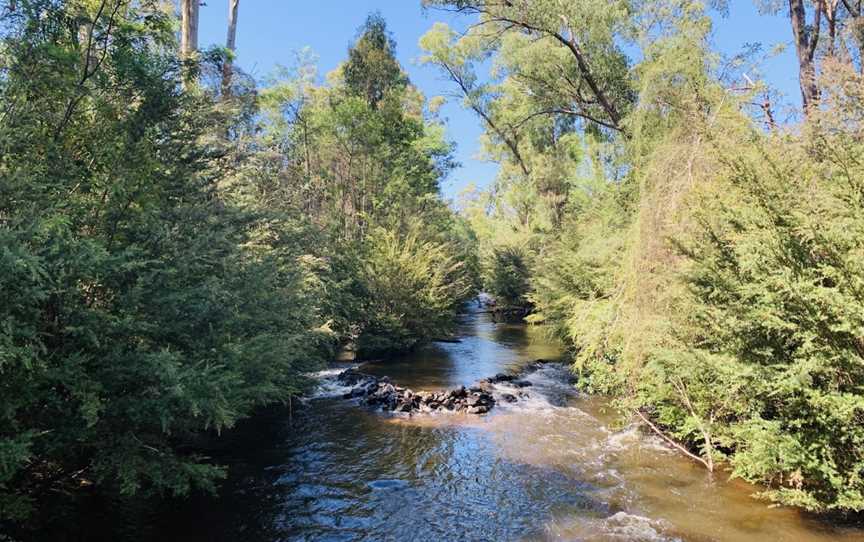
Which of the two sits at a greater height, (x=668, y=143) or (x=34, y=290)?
(x=668, y=143)

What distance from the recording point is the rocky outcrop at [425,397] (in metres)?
12.2

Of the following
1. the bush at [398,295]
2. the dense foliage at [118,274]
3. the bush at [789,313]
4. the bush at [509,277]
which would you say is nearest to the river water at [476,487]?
the bush at [789,313]

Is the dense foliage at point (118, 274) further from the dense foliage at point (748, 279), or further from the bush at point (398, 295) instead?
the bush at point (398, 295)

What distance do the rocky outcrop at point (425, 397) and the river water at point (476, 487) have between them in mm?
438

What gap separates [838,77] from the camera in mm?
6406

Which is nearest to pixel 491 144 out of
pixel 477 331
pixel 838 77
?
pixel 477 331

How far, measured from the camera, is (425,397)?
1273cm

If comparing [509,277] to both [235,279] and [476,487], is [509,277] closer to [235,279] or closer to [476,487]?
[476,487]

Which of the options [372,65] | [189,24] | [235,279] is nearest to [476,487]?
[235,279]

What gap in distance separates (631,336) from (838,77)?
416 centimetres

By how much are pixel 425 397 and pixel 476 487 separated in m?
4.82

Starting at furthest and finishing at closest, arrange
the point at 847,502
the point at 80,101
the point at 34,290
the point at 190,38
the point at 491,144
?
the point at 491,144, the point at 190,38, the point at 80,101, the point at 847,502, the point at 34,290

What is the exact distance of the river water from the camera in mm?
6520

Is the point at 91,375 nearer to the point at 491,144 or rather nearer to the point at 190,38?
the point at 190,38
